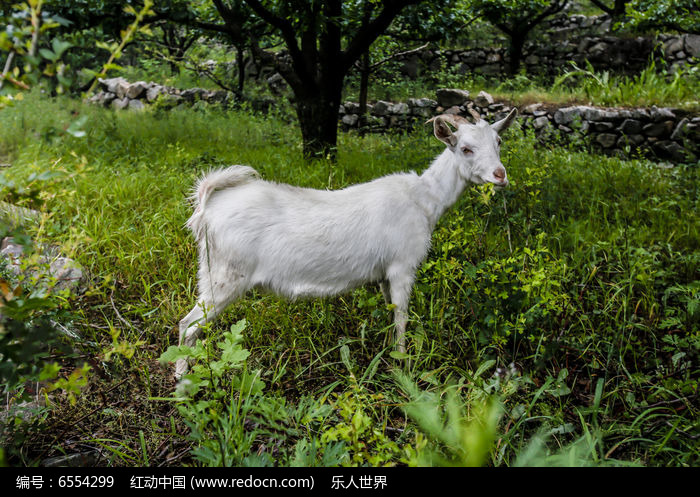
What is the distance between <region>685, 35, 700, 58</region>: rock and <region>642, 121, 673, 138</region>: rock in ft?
17.8

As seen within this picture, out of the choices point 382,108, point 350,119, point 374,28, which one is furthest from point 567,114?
point 374,28

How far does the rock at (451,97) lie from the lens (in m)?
9.64

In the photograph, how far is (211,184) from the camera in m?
2.57

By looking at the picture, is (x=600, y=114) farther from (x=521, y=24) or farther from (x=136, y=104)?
(x=136, y=104)

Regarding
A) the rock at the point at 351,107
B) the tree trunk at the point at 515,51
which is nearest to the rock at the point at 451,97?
the rock at the point at 351,107

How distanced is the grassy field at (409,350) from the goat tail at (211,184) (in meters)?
0.58

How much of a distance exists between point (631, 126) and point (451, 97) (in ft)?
12.0

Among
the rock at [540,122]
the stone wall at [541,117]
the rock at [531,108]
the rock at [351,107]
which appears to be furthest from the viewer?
the rock at [351,107]

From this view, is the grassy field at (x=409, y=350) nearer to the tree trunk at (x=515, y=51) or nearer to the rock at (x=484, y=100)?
the rock at (x=484, y=100)

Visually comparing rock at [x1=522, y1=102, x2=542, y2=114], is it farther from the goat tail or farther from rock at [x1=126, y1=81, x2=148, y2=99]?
rock at [x1=126, y1=81, x2=148, y2=99]

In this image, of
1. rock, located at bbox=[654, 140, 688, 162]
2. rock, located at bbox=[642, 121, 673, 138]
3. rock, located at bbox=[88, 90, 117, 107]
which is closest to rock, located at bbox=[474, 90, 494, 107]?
rock, located at bbox=[642, 121, 673, 138]

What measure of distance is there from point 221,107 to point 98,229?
7592 millimetres

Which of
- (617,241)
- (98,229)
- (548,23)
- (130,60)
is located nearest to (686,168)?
(617,241)
